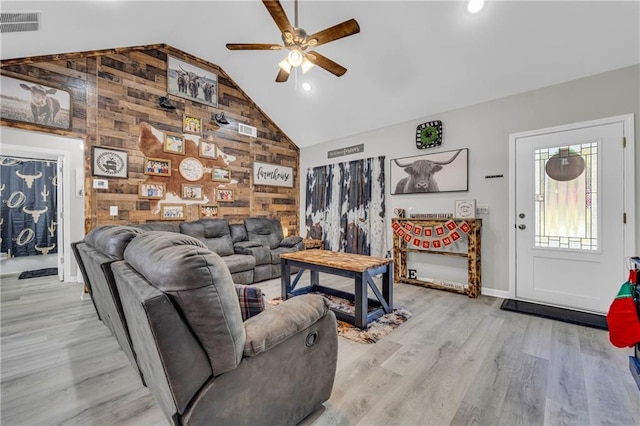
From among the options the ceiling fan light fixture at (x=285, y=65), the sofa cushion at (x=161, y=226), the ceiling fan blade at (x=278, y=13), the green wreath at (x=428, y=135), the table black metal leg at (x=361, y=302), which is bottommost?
the table black metal leg at (x=361, y=302)

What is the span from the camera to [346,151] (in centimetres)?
534

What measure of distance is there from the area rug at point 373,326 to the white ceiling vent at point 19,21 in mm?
4291

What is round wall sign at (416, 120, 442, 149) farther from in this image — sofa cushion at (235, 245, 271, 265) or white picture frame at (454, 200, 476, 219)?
sofa cushion at (235, 245, 271, 265)

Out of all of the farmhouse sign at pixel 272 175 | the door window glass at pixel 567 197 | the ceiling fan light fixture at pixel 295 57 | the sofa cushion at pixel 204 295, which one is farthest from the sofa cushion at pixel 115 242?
the door window glass at pixel 567 197

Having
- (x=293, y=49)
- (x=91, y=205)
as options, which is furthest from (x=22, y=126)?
(x=293, y=49)

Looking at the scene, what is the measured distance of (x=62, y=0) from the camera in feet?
8.82

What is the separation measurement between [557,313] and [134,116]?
6110mm

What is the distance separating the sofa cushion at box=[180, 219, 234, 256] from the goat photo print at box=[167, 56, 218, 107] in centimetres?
218

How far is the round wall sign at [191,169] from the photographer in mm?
4523

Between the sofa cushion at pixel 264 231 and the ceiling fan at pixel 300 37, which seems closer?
the ceiling fan at pixel 300 37

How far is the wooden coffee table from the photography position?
8.50ft

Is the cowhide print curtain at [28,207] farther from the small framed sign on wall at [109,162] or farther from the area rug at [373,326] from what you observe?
the area rug at [373,326]

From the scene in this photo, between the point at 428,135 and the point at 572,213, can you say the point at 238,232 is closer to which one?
the point at 428,135

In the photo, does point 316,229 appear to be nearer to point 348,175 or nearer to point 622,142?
point 348,175
